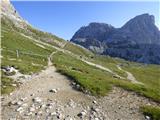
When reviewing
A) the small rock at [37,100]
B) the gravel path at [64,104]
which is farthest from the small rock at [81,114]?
the small rock at [37,100]

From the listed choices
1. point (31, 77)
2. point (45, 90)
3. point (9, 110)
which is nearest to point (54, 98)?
point (45, 90)

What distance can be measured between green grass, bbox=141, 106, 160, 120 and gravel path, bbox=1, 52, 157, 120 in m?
0.66

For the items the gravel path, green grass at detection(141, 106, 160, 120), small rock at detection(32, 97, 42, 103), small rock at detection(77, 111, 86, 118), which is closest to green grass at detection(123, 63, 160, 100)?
the gravel path

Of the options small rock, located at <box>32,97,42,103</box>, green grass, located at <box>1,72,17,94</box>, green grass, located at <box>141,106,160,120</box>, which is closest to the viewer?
green grass, located at <box>141,106,160,120</box>

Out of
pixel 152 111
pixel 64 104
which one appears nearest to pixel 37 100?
pixel 64 104

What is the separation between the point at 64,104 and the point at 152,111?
836 centimetres

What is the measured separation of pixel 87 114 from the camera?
94.0 ft

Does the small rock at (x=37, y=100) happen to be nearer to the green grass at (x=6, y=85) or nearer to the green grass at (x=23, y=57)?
the green grass at (x=6, y=85)

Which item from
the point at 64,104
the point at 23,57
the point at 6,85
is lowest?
the point at 23,57

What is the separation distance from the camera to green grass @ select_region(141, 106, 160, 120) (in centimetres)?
2935

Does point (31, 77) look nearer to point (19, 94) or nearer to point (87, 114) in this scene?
point (19, 94)

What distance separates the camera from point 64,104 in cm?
3075

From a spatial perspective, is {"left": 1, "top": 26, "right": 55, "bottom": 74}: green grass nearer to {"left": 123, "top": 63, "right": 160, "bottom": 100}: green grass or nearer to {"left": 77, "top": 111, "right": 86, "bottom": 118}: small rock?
{"left": 123, "top": 63, "right": 160, "bottom": 100}: green grass

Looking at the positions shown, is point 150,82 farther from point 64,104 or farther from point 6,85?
point 64,104
